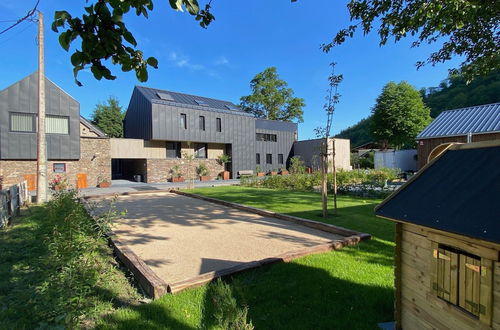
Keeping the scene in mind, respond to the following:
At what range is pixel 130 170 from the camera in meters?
28.3

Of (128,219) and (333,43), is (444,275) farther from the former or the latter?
(128,219)

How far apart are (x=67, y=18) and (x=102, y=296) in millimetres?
3126

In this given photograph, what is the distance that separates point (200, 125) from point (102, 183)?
1047 cm

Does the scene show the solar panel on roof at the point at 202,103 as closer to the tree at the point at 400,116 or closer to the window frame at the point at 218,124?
the window frame at the point at 218,124

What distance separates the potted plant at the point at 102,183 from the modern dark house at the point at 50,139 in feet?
0.31

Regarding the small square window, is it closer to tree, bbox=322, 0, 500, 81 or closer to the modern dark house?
the modern dark house

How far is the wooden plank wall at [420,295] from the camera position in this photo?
1.92 metres

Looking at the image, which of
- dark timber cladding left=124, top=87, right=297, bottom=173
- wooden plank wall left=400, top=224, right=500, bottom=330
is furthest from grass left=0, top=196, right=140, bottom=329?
dark timber cladding left=124, top=87, right=297, bottom=173

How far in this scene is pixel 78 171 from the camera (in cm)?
2055

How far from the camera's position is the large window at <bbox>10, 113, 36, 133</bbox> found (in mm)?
18219

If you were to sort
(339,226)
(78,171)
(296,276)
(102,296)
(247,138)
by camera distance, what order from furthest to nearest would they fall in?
(247,138)
(78,171)
(339,226)
(296,276)
(102,296)

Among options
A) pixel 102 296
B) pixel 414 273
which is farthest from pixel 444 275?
pixel 102 296

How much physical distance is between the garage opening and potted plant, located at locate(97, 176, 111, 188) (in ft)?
11.3

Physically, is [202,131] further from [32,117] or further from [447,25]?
[447,25]
